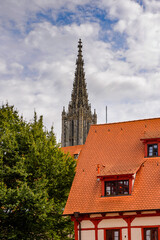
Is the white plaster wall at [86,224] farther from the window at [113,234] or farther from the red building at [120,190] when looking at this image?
the window at [113,234]

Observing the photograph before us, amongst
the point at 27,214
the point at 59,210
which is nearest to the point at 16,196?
the point at 27,214

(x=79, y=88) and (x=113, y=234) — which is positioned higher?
(x=79, y=88)

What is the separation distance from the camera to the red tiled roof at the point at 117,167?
29516 millimetres

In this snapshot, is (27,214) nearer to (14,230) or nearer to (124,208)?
(14,230)

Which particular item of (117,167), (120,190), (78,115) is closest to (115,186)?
(120,190)

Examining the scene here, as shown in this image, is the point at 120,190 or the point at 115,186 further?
the point at 115,186

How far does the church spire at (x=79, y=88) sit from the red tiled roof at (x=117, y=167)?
366 ft

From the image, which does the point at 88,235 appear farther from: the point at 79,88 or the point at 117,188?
the point at 79,88

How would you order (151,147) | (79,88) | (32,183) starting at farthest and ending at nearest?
(79,88) < (32,183) < (151,147)

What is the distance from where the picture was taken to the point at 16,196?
32562 mm

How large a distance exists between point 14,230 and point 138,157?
423 inches

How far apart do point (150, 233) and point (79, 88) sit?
123116 millimetres

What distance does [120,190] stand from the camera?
1198 inches

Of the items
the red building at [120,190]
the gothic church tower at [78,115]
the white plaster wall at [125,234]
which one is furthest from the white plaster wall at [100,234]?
the gothic church tower at [78,115]
